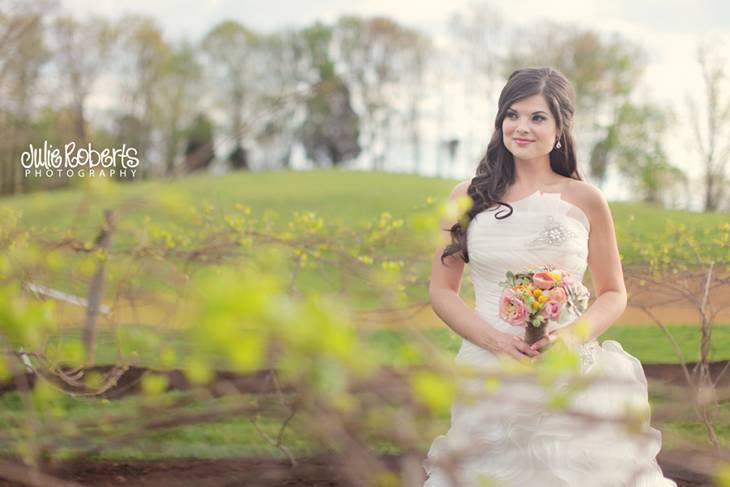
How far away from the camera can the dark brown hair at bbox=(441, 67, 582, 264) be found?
10.4 ft

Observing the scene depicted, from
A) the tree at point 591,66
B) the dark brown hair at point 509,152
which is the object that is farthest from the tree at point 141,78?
the dark brown hair at point 509,152

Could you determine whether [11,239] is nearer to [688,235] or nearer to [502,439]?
[502,439]

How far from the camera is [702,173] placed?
2923 cm

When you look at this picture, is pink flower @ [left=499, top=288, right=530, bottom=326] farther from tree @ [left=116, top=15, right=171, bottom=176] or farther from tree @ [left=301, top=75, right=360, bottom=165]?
tree @ [left=301, top=75, right=360, bottom=165]

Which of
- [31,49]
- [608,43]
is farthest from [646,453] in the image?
[608,43]

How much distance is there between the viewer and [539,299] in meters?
2.72

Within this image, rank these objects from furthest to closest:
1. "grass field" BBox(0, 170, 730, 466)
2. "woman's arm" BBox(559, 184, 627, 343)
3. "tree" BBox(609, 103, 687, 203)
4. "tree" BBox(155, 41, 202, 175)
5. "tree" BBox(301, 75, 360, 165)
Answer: "tree" BBox(301, 75, 360, 165) < "tree" BBox(155, 41, 202, 175) < "tree" BBox(609, 103, 687, 203) < "woman's arm" BBox(559, 184, 627, 343) < "grass field" BBox(0, 170, 730, 466)

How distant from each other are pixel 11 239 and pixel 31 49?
24095mm

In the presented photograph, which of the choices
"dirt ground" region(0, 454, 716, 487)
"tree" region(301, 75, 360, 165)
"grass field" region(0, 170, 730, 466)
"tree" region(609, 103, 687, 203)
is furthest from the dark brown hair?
"tree" region(301, 75, 360, 165)

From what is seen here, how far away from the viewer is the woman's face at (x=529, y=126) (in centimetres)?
316

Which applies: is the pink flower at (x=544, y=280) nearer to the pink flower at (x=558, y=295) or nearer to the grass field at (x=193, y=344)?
A: the pink flower at (x=558, y=295)

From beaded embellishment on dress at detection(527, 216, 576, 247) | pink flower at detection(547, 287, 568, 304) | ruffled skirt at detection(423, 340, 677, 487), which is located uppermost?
beaded embellishment on dress at detection(527, 216, 576, 247)

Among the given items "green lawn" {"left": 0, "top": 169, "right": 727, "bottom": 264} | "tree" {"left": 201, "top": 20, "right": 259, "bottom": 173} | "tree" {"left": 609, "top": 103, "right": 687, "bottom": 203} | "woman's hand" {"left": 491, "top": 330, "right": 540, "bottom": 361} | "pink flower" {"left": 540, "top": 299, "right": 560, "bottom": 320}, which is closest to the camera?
"pink flower" {"left": 540, "top": 299, "right": 560, "bottom": 320}

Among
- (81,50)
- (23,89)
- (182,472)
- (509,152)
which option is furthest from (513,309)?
(81,50)
